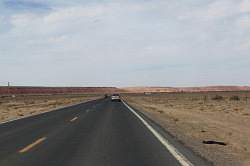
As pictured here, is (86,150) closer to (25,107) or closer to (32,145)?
(32,145)

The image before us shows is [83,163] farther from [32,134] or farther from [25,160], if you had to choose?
[32,134]

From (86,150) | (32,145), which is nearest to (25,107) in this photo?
(32,145)

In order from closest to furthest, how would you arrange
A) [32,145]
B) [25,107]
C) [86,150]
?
[86,150] → [32,145] → [25,107]

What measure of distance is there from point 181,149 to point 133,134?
487 cm

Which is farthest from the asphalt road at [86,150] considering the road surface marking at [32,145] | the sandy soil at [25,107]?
the sandy soil at [25,107]

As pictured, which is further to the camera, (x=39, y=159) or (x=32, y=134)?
(x=32, y=134)

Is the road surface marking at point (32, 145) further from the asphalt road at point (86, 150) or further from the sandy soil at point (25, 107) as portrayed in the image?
the sandy soil at point (25, 107)

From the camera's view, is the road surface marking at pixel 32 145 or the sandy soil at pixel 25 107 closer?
the road surface marking at pixel 32 145

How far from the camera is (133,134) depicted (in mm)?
17688

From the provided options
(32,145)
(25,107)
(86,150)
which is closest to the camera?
(86,150)

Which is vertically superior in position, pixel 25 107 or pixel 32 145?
pixel 32 145

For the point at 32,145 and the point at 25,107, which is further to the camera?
the point at 25,107

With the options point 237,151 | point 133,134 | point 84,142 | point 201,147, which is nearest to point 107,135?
point 133,134

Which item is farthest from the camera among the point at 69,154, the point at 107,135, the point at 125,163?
the point at 107,135
